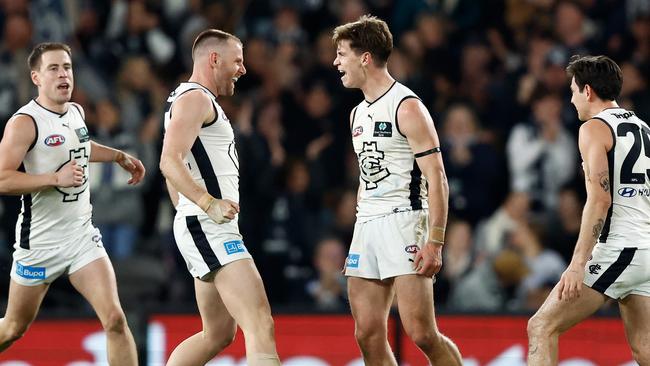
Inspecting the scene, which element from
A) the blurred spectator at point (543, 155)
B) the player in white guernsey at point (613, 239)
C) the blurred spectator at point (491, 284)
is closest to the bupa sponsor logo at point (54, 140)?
the player in white guernsey at point (613, 239)

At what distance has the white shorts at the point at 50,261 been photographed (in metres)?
9.31

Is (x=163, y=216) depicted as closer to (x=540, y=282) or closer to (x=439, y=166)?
(x=540, y=282)

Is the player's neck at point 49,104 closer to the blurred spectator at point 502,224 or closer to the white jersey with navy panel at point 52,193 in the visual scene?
the white jersey with navy panel at point 52,193

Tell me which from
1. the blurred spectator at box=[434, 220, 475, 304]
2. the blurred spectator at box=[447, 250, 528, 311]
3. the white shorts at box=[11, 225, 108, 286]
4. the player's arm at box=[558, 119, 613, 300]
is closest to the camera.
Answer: the player's arm at box=[558, 119, 613, 300]

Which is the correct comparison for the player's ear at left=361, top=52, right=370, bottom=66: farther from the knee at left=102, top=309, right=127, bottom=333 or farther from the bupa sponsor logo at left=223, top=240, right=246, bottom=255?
the knee at left=102, top=309, right=127, bottom=333

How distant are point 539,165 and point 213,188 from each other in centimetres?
584

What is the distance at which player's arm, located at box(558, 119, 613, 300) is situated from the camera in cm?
824

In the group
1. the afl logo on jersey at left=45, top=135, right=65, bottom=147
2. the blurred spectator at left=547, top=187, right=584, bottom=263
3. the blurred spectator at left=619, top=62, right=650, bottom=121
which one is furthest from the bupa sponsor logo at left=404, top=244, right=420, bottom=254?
the blurred spectator at left=619, top=62, right=650, bottom=121

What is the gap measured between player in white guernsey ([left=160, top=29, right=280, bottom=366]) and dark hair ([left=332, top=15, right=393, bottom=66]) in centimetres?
75

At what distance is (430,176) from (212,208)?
1.45 metres

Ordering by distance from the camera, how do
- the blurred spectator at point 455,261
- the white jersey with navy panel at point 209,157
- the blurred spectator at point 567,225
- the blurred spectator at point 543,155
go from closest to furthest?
the white jersey with navy panel at point 209,157 < the blurred spectator at point 455,261 < the blurred spectator at point 567,225 < the blurred spectator at point 543,155

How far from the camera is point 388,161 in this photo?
8750 millimetres

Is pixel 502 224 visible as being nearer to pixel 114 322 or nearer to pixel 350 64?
pixel 350 64

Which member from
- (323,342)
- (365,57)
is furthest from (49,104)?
(323,342)
